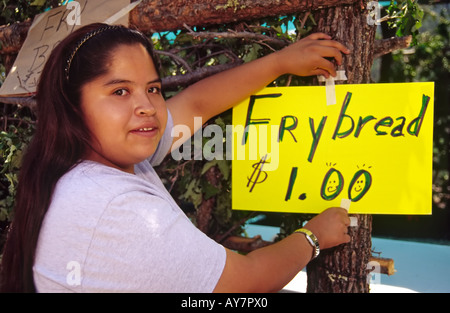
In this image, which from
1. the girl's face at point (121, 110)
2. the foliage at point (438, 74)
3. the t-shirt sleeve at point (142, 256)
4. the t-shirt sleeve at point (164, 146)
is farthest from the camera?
the foliage at point (438, 74)

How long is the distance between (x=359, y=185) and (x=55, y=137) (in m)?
0.77

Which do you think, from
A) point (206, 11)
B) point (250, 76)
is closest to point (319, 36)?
point (250, 76)

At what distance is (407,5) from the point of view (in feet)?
3.69

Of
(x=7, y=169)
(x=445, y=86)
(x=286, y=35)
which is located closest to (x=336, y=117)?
(x=286, y=35)

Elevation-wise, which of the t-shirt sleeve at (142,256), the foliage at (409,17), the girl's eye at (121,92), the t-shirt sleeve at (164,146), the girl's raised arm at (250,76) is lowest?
the t-shirt sleeve at (142,256)

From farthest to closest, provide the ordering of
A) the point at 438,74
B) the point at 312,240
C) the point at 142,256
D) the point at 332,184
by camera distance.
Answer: the point at 438,74, the point at 332,184, the point at 312,240, the point at 142,256

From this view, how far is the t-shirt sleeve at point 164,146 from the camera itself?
4.15 ft

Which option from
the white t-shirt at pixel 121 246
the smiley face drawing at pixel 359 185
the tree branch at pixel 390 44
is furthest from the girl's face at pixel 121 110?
the tree branch at pixel 390 44

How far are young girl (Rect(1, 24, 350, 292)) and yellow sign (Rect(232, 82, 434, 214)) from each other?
0.09 meters

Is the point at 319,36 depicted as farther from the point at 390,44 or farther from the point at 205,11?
the point at 205,11

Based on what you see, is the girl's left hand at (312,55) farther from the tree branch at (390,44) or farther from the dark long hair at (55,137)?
the dark long hair at (55,137)

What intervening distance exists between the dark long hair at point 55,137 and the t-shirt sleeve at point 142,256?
166 millimetres

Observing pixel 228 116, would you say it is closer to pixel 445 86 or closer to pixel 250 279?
pixel 250 279

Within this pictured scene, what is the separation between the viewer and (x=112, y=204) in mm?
822
